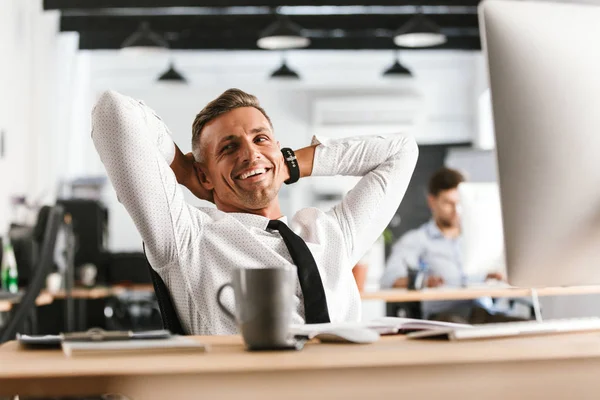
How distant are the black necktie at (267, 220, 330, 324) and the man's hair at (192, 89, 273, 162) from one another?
40cm

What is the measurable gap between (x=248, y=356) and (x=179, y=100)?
32.6 feet

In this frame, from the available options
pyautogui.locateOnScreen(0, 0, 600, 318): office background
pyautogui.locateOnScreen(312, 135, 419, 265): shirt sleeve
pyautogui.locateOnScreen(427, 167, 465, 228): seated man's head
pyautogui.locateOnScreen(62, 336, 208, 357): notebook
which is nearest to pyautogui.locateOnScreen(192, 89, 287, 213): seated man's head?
pyautogui.locateOnScreen(312, 135, 419, 265): shirt sleeve

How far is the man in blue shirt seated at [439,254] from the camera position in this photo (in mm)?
4883

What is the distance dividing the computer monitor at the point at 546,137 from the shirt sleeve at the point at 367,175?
2.53ft

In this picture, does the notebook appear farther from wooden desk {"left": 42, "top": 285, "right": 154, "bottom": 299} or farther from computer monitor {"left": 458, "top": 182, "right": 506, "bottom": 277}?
wooden desk {"left": 42, "top": 285, "right": 154, "bottom": 299}

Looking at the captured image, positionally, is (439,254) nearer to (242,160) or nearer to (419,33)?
(419,33)

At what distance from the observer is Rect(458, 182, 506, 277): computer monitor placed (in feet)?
13.2

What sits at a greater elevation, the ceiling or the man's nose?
the ceiling

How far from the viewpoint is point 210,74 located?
10812mm

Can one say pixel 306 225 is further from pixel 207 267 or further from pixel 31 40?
pixel 31 40

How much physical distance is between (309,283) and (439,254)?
11.7 feet

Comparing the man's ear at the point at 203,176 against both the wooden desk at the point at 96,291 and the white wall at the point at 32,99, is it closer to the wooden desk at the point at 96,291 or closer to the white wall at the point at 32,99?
the wooden desk at the point at 96,291

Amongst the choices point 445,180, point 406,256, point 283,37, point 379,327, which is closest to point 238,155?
point 379,327

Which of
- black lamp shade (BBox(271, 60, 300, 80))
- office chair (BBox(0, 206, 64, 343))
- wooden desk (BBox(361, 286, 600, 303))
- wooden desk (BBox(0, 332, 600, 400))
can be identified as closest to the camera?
wooden desk (BBox(0, 332, 600, 400))
